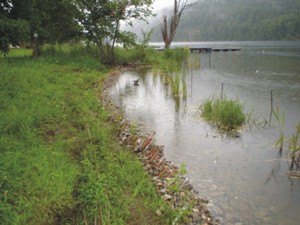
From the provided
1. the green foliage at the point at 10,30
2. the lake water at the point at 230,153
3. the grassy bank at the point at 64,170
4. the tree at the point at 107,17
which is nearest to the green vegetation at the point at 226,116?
the lake water at the point at 230,153

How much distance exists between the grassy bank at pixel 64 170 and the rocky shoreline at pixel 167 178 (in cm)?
26

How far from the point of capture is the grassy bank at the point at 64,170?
395cm

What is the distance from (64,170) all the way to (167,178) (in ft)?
7.20

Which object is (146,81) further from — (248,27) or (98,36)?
(248,27)

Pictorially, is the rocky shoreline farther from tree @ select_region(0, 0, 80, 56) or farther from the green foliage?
tree @ select_region(0, 0, 80, 56)

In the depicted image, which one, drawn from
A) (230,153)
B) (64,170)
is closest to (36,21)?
(64,170)

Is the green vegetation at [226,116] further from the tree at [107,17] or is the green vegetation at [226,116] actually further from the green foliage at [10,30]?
the tree at [107,17]

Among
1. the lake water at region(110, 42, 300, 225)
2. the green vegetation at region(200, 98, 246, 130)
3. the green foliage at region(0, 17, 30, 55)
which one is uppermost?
the green foliage at region(0, 17, 30, 55)

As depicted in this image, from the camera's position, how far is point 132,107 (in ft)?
38.7

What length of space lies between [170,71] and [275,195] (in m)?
18.1

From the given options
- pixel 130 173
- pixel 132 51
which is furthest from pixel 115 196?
pixel 132 51

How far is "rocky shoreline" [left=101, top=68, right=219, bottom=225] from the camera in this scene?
4543mm

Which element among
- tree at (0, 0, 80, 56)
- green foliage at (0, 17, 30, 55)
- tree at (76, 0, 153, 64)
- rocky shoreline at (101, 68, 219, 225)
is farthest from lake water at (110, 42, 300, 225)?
tree at (76, 0, 153, 64)

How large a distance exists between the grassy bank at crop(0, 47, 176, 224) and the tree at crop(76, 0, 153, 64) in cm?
1376
